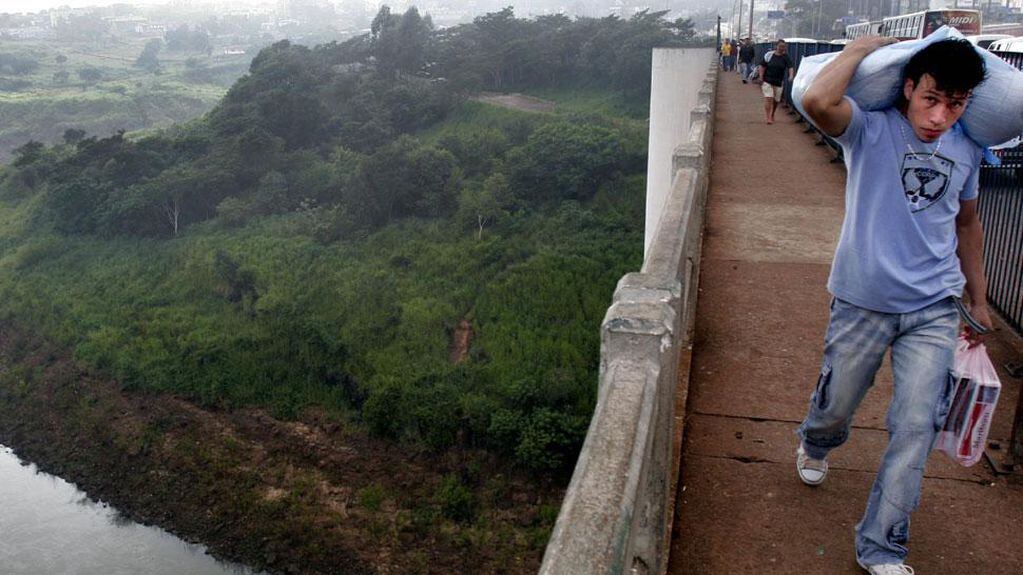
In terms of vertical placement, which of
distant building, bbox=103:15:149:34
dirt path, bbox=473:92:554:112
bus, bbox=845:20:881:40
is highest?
bus, bbox=845:20:881:40

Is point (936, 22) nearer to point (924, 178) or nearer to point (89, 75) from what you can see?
point (924, 178)

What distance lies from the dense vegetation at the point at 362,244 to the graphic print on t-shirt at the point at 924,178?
18.6 m

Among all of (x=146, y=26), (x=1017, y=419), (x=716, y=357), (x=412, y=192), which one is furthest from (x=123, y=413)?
(x=146, y=26)

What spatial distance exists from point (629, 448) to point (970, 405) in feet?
3.86

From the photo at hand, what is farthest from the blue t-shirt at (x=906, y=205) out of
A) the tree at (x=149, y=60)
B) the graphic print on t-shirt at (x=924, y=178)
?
the tree at (x=149, y=60)

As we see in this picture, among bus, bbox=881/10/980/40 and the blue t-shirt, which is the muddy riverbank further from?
the blue t-shirt

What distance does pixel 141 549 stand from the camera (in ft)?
65.9

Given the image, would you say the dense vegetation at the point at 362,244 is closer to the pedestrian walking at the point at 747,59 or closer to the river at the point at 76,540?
the river at the point at 76,540

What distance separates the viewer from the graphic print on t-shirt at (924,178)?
2.51 m

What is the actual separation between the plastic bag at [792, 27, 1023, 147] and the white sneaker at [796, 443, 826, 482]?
1.34 m

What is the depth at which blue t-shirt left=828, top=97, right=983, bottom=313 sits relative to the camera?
251 centimetres

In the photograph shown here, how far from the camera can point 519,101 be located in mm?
52938

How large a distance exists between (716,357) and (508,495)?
16.1 meters

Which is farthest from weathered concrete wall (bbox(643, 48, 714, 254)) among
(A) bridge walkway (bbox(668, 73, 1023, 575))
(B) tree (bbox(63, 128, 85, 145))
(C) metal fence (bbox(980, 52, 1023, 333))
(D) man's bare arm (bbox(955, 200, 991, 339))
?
(B) tree (bbox(63, 128, 85, 145))
